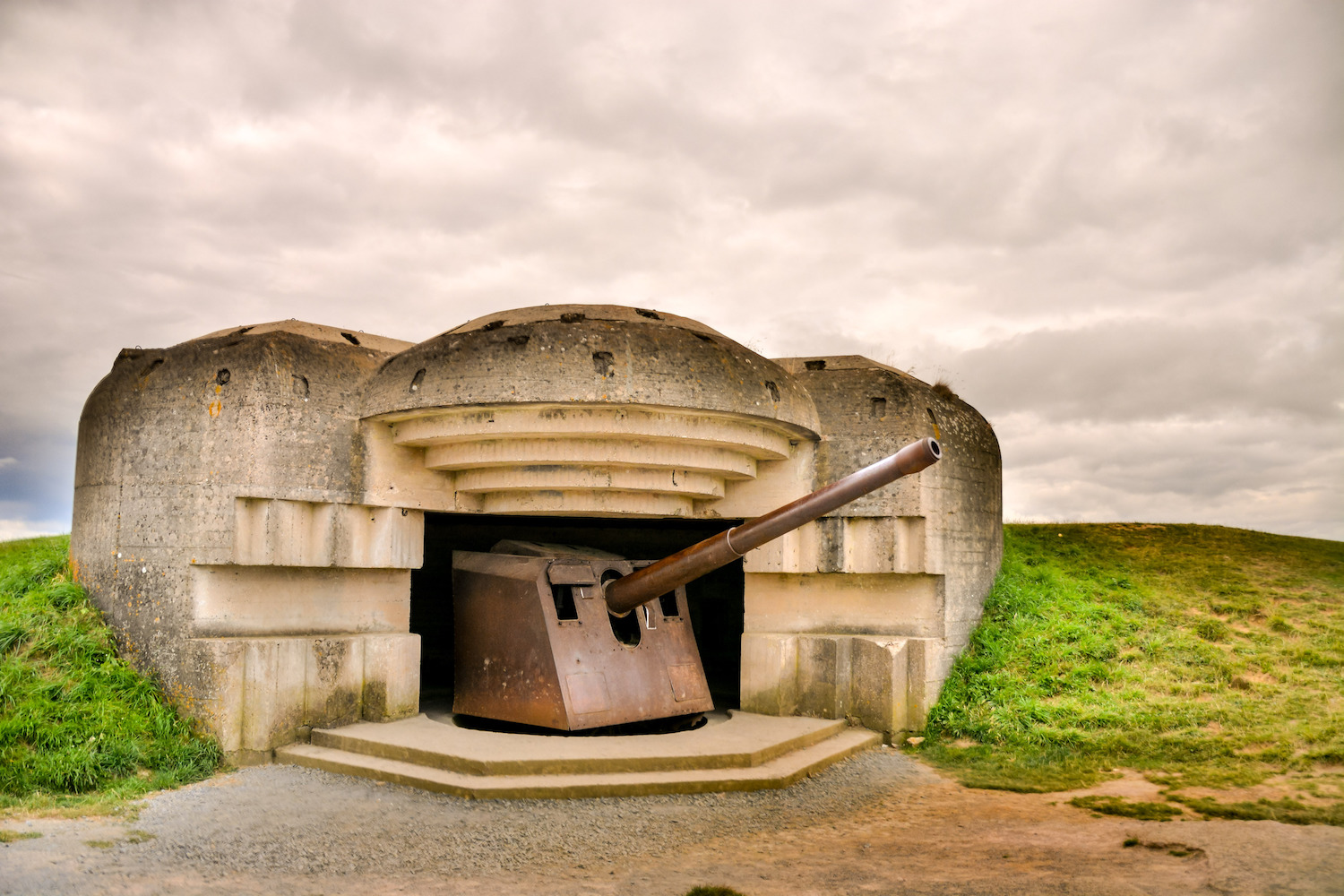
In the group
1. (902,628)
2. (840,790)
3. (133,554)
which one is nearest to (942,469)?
(902,628)

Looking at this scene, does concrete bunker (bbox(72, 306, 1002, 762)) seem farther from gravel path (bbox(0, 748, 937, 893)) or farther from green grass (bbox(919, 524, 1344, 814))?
gravel path (bbox(0, 748, 937, 893))

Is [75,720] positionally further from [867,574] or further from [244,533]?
[867,574]

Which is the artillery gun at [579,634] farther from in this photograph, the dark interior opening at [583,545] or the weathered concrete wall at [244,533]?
the dark interior opening at [583,545]

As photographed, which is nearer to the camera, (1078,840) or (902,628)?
(1078,840)

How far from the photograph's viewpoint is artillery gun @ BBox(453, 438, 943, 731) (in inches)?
313

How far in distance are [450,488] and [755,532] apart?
10.9ft

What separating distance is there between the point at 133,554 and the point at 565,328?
4.27 meters

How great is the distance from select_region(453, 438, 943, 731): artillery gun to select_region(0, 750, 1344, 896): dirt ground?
59.7 inches

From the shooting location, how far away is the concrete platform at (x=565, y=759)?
6.79m

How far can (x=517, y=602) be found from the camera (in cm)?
840

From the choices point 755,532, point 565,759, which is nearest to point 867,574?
point 755,532

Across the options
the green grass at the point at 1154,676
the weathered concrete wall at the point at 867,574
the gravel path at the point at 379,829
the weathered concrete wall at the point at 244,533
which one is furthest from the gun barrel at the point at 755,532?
the green grass at the point at 1154,676

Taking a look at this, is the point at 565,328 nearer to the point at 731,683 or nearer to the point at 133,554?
the point at 133,554

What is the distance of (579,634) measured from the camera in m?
8.33
